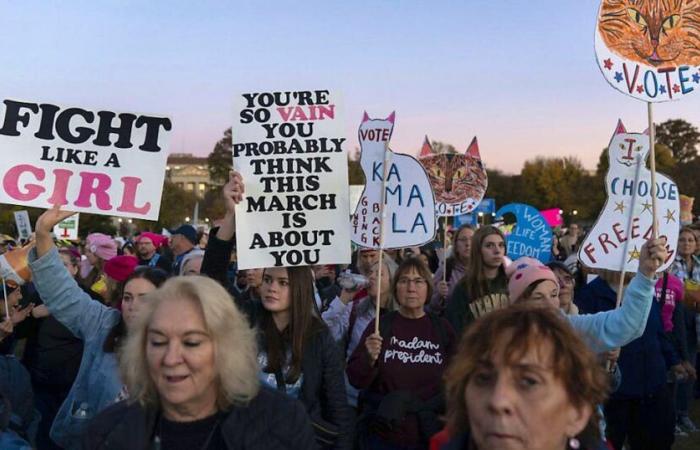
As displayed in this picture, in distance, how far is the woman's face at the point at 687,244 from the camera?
7.81 metres

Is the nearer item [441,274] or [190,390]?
[190,390]

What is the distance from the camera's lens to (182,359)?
227cm

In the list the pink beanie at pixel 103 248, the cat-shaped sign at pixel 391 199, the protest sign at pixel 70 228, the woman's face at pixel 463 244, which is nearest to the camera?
the cat-shaped sign at pixel 391 199

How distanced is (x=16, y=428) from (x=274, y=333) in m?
1.32

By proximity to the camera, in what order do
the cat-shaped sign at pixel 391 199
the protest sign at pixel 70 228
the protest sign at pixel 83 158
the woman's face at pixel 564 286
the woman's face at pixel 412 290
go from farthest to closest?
the protest sign at pixel 70 228 → the cat-shaped sign at pixel 391 199 → the woman's face at pixel 564 286 → the woman's face at pixel 412 290 → the protest sign at pixel 83 158

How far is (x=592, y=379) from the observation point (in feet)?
6.50

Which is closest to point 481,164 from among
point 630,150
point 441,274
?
point 441,274

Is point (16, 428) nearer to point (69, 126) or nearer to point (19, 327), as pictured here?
point (69, 126)

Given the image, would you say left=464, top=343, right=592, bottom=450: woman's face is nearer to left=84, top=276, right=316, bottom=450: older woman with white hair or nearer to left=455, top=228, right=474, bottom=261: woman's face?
left=84, top=276, right=316, bottom=450: older woman with white hair

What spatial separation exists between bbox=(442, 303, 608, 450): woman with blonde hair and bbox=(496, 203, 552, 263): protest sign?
23.5ft

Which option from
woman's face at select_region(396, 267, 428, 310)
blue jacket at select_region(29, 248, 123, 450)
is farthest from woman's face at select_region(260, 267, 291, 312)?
woman's face at select_region(396, 267, 428, 310)

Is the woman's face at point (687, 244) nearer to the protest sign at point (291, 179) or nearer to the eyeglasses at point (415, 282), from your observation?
the eyeglasses at point (415, 282)

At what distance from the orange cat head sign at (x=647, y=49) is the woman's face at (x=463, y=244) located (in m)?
3.42

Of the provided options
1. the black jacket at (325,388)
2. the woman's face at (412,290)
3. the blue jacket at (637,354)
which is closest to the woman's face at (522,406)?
the black jacket at (325,388)
